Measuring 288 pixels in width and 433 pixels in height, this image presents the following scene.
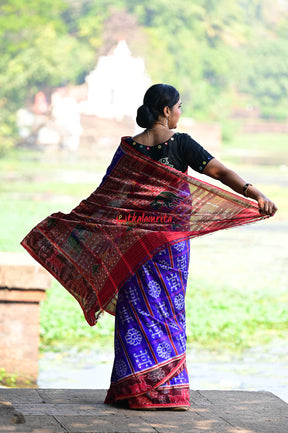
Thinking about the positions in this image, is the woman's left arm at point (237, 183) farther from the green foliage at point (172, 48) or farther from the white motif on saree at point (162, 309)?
the green foliage at point (172, 48)

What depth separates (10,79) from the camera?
87.8ft

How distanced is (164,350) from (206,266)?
9600mm

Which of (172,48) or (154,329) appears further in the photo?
(172,48)

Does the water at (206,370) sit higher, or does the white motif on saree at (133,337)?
the white motif on saree at (133,337)

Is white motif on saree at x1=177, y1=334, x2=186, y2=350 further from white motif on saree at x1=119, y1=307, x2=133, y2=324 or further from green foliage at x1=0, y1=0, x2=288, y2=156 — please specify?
green foliage at x1=0, y1=0, x2=288, y2=156

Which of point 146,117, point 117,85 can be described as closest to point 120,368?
point 146,117

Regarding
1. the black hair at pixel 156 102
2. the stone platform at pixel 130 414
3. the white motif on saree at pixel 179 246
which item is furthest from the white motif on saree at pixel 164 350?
the black hair at pixel 156 102

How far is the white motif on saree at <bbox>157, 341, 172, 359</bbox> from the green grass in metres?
3.46

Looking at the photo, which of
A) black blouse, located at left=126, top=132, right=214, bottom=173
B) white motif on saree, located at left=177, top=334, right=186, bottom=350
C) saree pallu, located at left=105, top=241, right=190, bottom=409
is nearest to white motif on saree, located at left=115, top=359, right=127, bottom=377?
saree pallu, located at left=105, top=241, right=190, bottom=409

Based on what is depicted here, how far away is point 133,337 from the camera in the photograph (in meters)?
3.83

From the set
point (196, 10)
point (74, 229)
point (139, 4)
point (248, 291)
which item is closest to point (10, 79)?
point (139, 4)

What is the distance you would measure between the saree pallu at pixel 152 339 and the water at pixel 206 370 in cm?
200

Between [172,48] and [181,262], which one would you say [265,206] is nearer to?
[181,262]

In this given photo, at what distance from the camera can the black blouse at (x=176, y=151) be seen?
12.6 ft
